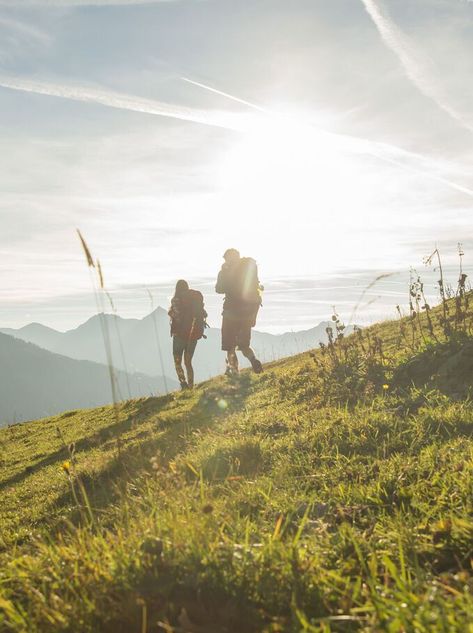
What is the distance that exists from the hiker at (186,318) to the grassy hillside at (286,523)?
907cm

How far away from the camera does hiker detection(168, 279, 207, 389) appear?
61.1 ft

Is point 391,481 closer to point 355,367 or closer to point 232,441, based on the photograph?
point 232,441

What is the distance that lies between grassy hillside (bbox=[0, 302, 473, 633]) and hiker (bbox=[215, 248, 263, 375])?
7.33 m

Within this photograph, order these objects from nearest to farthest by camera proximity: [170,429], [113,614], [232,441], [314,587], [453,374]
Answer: [113,614], [314,587], [232,441], [453,374], [170,429]

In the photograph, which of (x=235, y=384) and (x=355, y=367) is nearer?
(x=355, y=367)

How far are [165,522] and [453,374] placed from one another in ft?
19.7

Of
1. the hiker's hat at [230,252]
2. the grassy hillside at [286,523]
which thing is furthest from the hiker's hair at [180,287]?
the grassy hillside at [286,523]

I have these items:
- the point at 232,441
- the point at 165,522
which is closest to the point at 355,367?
the point at 232,441

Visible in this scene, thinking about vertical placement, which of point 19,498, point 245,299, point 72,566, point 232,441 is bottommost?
point 19,498

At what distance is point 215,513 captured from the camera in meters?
4.04

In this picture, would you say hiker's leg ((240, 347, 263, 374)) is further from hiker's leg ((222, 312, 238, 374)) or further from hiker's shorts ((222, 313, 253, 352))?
hiker's leg ((222, 312, 238, 374))

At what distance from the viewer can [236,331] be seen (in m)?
17.4

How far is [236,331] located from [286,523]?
14095mm

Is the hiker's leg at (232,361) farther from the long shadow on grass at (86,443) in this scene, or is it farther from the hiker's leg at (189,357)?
the long shadow on grass at (86,443)
